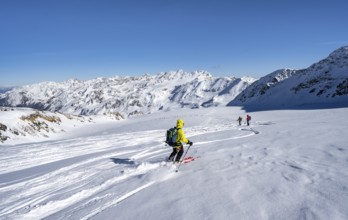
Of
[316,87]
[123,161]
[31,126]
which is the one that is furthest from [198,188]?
[316,87]

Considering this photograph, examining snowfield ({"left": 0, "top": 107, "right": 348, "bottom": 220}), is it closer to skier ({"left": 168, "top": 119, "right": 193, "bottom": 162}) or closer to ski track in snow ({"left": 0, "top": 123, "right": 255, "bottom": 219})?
ski track in snow ({"left": 0, "top": 123, "right": 255, "bottom": 219})

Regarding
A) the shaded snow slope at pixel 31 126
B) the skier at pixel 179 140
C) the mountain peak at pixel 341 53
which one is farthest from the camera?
the mountain peak at pixel 341 53

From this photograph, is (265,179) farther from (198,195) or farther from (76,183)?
(76,183)

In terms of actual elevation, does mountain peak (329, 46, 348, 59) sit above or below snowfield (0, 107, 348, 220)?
above

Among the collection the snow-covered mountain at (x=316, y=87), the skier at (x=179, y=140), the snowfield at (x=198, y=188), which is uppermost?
the snow-covered mountain at (x=316, y=87)

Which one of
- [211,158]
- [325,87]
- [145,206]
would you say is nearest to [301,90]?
[325,87]

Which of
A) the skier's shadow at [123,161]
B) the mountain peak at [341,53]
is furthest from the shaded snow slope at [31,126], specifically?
the mountain peak at [341,53]

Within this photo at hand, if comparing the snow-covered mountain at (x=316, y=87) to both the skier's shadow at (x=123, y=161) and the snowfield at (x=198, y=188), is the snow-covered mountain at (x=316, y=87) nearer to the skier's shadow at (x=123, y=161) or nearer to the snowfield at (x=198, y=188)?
the snowfield at (x=198, y=188)

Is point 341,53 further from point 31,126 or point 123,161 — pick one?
point 123,161

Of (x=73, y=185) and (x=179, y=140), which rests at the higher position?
(x=179, y=140)

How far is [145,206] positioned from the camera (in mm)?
7453

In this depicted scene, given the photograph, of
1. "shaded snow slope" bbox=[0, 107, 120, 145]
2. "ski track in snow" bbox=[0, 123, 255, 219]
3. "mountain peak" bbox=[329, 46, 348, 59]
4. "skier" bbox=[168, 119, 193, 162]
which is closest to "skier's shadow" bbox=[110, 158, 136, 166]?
"ski track in snow" bbox=[0, 123, 255, 219]

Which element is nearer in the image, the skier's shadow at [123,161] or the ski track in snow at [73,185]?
the ski track in snow at [73,185]

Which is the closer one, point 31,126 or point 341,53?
point 31,126
